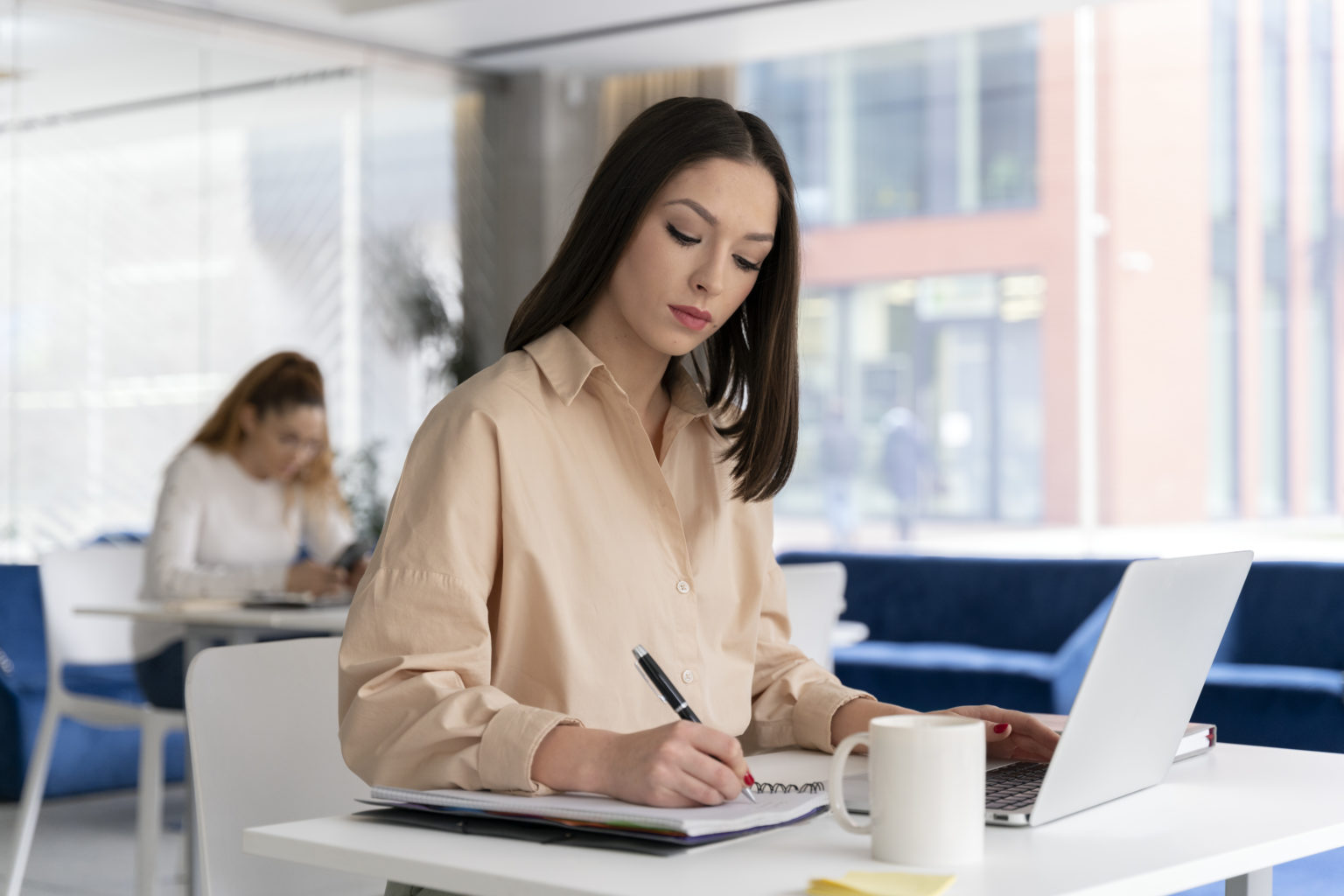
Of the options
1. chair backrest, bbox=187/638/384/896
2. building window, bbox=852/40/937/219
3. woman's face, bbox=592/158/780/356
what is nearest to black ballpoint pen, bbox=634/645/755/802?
woman's face, bbox=592/158/780/356

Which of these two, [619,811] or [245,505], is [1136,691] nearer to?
[619,811]

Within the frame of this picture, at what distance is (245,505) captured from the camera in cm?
402

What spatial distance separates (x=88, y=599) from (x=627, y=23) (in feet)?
12.0

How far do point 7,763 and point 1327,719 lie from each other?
404cm

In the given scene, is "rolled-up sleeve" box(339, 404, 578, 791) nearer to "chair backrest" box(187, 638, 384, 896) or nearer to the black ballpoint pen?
the black ballpoint pen

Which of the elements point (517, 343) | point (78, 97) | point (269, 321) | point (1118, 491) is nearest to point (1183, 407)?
point (1118, 491)

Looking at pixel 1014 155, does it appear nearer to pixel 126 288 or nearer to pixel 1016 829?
pixel 126 288

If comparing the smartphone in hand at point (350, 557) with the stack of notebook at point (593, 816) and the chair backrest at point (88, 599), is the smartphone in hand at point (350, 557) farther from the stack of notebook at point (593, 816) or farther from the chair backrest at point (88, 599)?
the stack of notebook at point (593, 816)

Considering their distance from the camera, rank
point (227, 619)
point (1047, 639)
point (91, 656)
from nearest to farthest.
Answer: point (227, 619) < point (91, 656) < point (1047, 639)

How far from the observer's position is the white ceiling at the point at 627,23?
6.09m

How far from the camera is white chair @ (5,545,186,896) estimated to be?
344cm

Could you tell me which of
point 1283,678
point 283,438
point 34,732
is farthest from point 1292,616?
point 34,732

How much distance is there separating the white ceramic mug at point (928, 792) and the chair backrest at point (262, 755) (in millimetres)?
720

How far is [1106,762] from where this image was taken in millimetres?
1121
